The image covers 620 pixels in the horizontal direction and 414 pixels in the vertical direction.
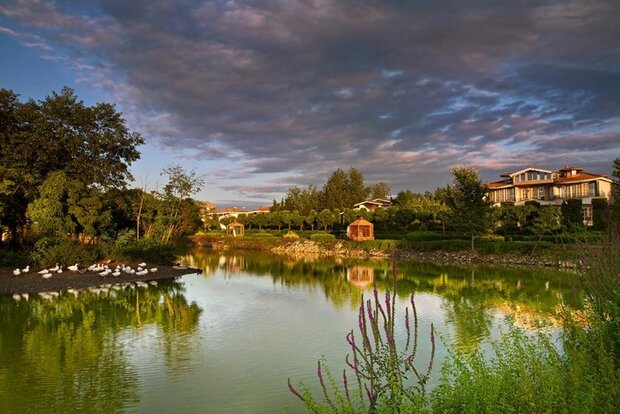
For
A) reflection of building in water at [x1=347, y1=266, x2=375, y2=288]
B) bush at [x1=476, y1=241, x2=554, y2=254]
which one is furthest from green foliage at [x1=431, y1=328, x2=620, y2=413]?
bush at [x1=476, y1=241, x2=554, y2=254]

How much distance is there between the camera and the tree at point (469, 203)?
33344 mm

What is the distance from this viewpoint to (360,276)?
81.8 feet

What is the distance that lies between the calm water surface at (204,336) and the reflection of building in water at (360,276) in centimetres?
70

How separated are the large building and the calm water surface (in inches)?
1278

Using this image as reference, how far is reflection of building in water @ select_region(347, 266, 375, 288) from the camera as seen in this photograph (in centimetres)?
2198

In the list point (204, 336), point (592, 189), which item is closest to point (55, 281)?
point (204, 336)

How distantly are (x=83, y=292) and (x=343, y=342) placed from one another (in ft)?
38.1

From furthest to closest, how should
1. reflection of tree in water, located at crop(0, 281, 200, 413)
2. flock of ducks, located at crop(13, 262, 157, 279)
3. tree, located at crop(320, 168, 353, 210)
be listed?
tree, located at crop(320, 168, 353, 210) < flock of ducks, located at crop(13, 262, 157, 279) < reflection of tree in water, located at crop(0, 281, 200, 413)

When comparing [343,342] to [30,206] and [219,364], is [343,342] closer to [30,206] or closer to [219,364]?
[219,364]

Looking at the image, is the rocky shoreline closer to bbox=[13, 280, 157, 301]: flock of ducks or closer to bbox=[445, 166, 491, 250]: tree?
bbox=[445, 166, 491, 250]: tree

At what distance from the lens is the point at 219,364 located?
9180mm

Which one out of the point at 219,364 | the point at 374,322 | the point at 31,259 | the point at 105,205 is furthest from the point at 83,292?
the point at 374,322

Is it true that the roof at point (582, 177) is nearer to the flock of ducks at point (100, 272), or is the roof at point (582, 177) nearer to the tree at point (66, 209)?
the flock of ducks at point (100, 272)

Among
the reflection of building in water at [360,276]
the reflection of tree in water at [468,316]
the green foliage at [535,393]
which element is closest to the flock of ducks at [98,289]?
the reflection of building in water at [360,276]
